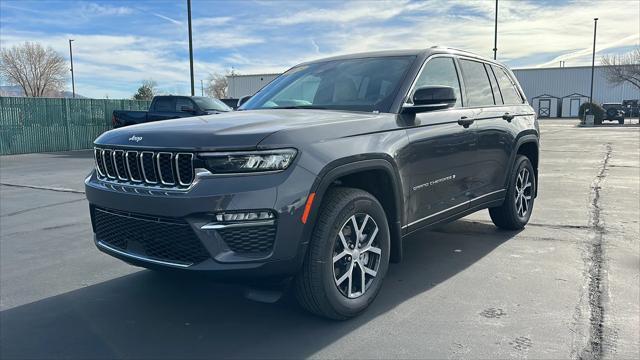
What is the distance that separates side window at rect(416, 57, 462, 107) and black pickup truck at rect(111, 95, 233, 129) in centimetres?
1217

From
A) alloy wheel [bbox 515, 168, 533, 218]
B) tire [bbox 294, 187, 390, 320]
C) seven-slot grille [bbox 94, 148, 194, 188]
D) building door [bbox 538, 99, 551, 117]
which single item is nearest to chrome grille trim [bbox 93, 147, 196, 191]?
seven-slot grille [bbox 94, 148, 194, 188]

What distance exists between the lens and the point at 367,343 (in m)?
3.24

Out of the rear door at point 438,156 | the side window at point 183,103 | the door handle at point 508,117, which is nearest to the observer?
the rear door at point 438,156

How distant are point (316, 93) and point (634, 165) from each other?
35.4 feet

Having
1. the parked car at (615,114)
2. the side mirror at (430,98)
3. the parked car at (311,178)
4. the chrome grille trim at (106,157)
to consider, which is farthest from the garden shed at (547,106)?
the chrome grille trim at (106,157)

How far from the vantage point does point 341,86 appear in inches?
174

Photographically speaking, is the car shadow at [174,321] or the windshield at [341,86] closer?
the car shadow at [174,321]

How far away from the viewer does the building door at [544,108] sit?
65375 millimetres

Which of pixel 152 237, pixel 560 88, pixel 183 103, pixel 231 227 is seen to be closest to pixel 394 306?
pixel 231 227

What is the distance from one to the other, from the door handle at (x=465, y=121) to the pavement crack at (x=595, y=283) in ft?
5.33

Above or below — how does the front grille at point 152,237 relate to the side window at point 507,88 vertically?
below

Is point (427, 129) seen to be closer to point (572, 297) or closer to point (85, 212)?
point (572, 297)

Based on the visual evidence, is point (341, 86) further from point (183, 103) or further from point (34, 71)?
point (34, 71)

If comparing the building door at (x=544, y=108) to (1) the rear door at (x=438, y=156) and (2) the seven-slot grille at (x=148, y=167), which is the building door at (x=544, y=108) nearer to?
(1) the rear door at (x=438, y=156)
